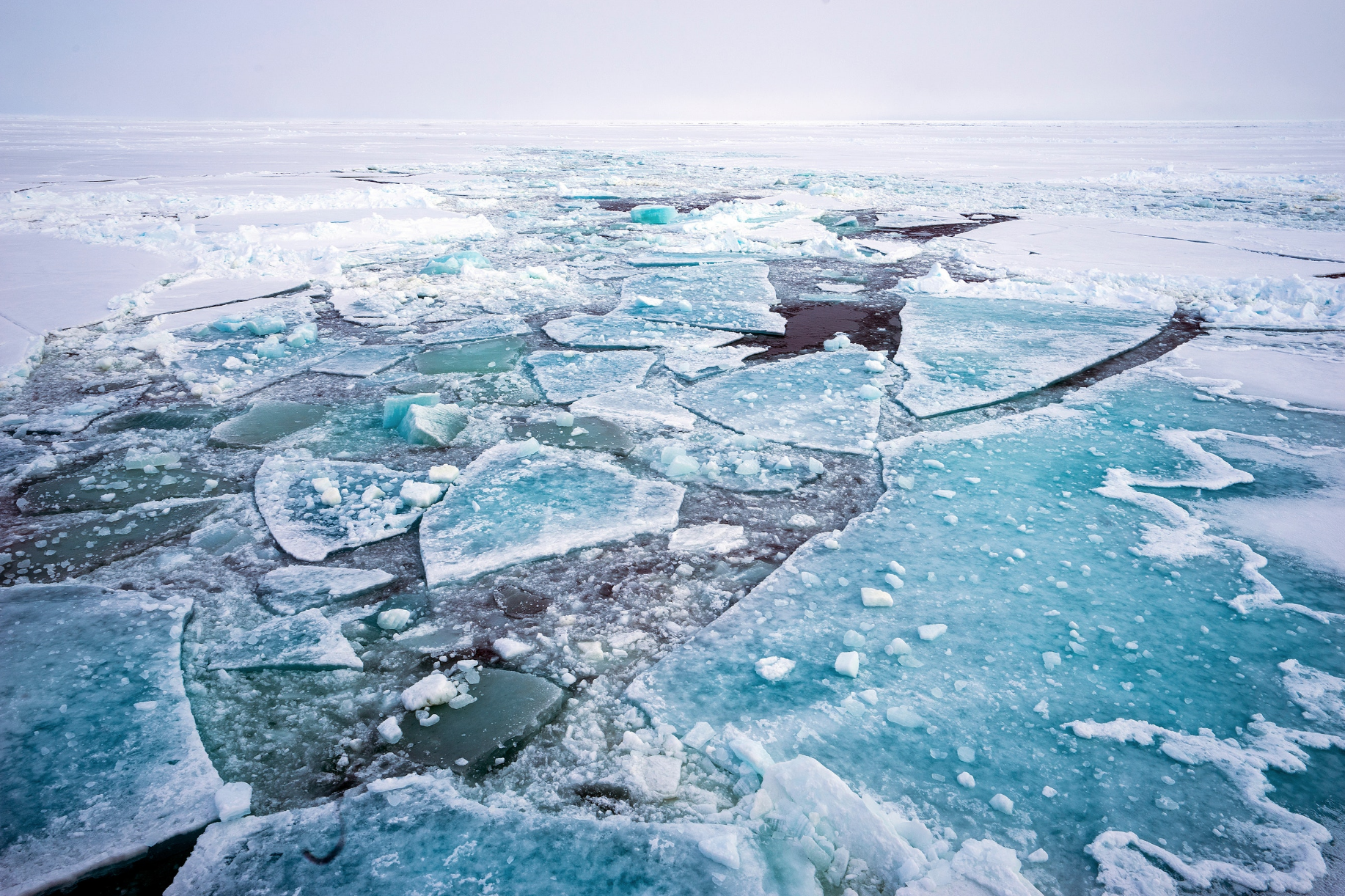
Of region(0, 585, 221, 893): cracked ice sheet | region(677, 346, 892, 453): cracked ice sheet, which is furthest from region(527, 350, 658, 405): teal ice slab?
region(0, 585, 221, 893): cracked ice sheet

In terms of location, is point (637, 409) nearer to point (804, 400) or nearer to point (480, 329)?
point (804, 400)

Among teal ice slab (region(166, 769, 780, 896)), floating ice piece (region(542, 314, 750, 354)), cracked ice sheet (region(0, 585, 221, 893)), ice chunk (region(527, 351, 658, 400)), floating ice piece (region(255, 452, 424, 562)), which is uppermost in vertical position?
floating ice piece (region(542, 314, 750, 354))

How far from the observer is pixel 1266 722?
4.04 ft

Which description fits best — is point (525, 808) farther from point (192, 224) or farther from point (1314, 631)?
point (192, 224)

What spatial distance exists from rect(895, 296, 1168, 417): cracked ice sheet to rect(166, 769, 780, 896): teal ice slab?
6.36 ft

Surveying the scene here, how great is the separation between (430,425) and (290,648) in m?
1.08

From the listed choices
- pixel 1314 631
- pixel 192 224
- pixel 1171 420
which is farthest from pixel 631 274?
pixel 192 224

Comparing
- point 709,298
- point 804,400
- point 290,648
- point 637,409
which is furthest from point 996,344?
point 290,648

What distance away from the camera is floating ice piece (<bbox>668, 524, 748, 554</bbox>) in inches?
69.3

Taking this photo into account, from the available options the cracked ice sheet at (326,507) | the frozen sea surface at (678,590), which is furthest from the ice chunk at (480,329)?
the cracked ice sheet at (326,507)

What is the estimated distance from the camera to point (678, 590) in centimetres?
161

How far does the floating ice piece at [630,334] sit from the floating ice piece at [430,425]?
1.01 m

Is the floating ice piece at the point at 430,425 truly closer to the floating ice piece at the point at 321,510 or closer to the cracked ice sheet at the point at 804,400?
the floating ice piece at the point at 321,510

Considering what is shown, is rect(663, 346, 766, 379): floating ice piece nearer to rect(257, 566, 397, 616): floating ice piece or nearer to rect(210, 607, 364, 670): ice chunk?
rect(257, 566, 397, 616): floating ice piece
